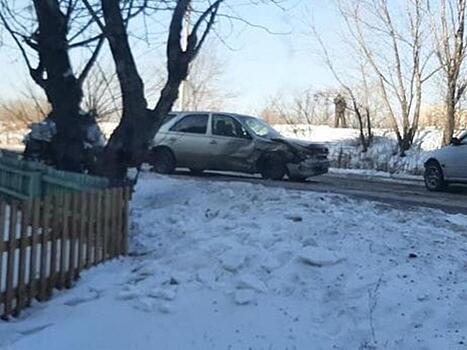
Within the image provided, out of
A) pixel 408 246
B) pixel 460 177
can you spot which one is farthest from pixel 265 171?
pixel 408 246

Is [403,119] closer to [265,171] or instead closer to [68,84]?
[265,171]

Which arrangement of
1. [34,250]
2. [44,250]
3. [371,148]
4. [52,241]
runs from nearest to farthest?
1. [34,250]
2. [44,250]
3. [52,241]
4. [371,148]

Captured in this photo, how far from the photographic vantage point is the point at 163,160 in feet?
60.2

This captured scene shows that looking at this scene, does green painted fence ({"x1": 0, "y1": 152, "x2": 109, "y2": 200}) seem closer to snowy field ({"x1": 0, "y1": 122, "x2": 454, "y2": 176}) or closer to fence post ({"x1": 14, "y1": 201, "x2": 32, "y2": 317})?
fence post ({"x1": 14, "y1": 201, "x2": 32, "y2": 317})

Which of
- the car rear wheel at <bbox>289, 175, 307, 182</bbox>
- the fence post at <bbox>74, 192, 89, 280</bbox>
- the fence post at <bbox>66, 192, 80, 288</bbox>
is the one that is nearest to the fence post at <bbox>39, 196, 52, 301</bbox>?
the fence post at <bbox>66, 192, 80, 288</bbox>

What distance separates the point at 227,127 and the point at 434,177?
17.4 ft

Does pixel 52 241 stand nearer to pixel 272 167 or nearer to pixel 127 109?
pixel 127 109

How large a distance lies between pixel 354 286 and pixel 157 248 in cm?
255

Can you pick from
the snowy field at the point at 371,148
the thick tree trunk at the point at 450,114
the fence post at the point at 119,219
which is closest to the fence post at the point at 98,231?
the fence post at the point at 119,219

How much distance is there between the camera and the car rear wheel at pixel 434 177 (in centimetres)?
1739

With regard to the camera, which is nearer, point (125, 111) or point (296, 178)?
point (125, 111)

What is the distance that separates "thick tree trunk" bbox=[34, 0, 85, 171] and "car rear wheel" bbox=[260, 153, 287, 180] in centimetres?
670

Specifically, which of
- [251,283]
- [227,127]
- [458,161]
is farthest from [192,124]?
[251,283]

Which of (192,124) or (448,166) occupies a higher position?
(192,124)
